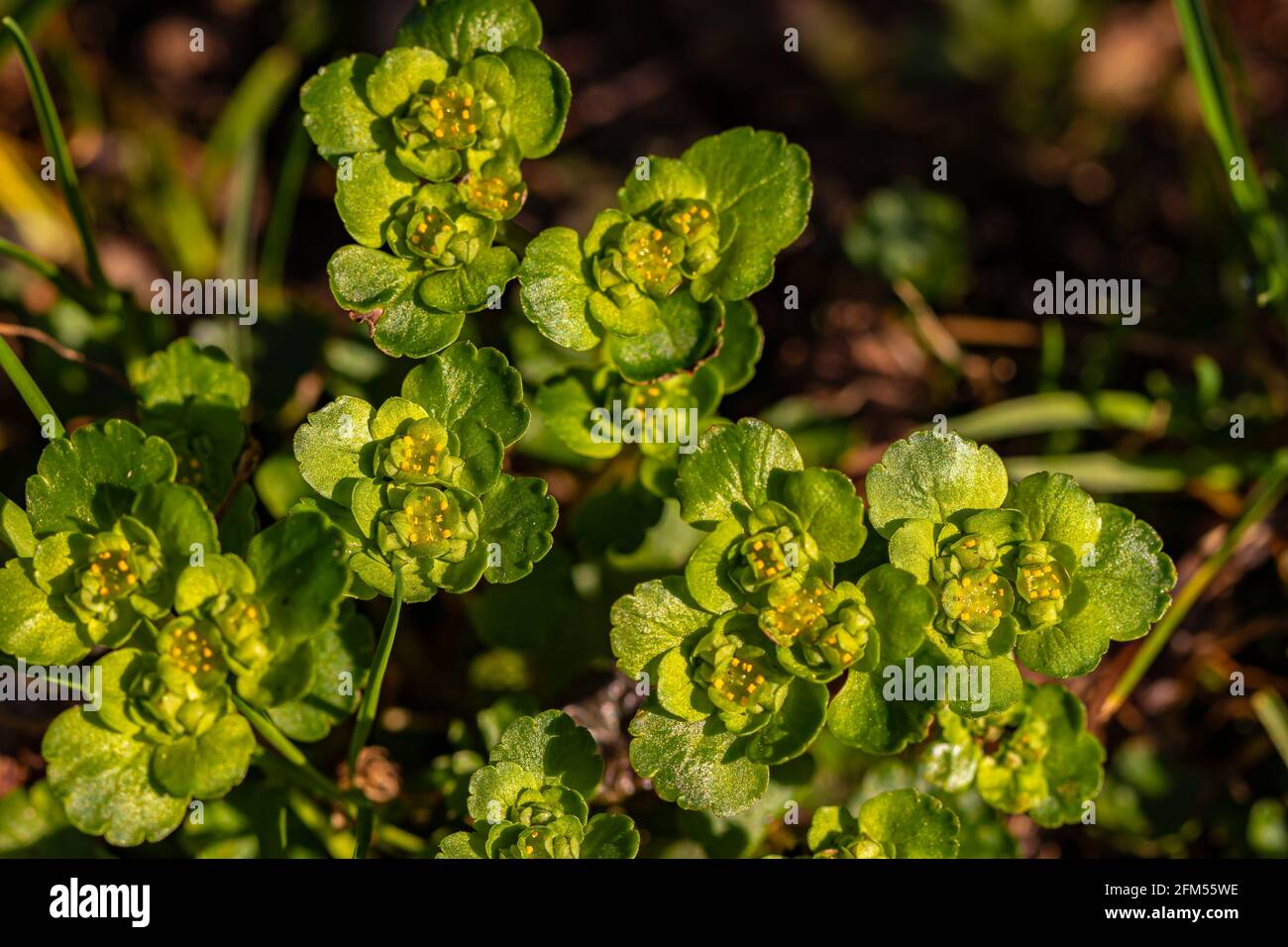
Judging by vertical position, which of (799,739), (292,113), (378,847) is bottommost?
(378,847)

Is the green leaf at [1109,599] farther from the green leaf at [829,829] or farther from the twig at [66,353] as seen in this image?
the twig at [66,353]

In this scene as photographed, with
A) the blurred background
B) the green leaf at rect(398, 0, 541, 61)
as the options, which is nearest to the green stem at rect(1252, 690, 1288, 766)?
the blurred background

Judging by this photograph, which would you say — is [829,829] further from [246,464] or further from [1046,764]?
[246,464]

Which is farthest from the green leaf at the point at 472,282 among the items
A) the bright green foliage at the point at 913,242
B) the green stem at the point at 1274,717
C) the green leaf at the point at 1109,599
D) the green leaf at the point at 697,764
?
the green stem at the point at 1274,717

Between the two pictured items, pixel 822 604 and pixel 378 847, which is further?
pixel 378 847

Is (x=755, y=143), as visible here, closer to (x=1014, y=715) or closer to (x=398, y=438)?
(x=398, y=438)

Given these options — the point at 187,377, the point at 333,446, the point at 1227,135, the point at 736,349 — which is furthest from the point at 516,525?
A: the point at 1227,135
